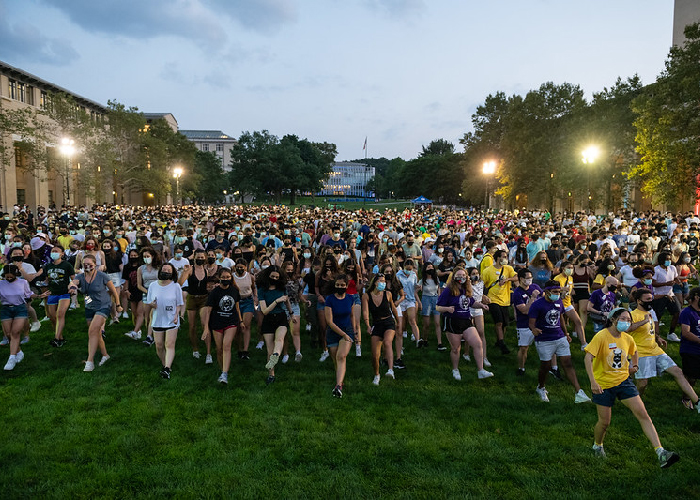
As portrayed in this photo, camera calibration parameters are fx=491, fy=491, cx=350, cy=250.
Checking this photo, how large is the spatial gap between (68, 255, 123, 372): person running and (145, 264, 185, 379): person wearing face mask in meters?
1.12

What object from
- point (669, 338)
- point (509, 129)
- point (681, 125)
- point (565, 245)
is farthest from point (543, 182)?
point (669, 338)

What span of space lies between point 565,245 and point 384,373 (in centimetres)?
789

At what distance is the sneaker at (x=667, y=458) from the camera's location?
494 cm

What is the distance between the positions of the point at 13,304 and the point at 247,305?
379 centimetres

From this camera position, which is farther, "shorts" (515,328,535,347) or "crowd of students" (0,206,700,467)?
"shorts" (515,328,535,347)

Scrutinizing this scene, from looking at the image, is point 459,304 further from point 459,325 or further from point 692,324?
point 692,324

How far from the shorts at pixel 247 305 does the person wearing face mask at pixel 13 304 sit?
352cm

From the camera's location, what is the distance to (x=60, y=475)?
515 cm

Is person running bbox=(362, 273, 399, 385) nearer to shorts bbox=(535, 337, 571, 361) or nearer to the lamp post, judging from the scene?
shorts bbox=(535, 337, 571, 361)

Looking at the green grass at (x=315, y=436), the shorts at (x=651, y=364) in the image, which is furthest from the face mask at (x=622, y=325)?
the shorts at (x=651, y=364)

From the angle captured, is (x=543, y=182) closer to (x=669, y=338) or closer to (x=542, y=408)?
(x=669, y=338)

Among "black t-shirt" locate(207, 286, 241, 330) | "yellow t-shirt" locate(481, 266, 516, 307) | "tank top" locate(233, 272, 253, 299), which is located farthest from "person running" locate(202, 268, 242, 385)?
"yellow t-shirt" locate(481, 266, 516, 307)

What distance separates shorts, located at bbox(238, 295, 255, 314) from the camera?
28.6 ft

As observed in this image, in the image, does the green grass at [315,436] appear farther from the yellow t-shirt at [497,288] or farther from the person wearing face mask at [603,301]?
the yellow t-shirt at [497,288]
